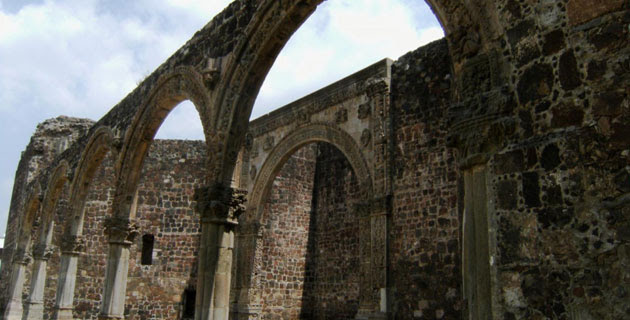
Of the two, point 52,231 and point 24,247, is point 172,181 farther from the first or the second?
point 24,247

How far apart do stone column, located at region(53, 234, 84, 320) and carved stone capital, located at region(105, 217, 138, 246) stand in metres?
2.54

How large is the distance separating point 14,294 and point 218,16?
13.3 m

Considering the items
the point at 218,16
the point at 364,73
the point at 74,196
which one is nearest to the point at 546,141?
the point at 218,16

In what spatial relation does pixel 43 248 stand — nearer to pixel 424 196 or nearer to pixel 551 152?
pixel 424 196

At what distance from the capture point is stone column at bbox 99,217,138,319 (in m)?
10.5

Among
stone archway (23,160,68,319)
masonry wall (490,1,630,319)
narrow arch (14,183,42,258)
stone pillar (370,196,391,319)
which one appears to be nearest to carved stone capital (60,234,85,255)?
stone archway (23,160,68,319)

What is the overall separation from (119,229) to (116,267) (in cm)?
74

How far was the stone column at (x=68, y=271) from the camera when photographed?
12578 millimetres

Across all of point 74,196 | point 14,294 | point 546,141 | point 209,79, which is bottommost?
point 14,294

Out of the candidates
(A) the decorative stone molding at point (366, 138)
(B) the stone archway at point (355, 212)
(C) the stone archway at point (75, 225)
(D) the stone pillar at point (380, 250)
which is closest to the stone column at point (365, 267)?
(B) the stone archway at point (355, 212)

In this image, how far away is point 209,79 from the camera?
8336mm

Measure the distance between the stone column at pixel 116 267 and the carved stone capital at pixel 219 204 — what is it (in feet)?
12.2

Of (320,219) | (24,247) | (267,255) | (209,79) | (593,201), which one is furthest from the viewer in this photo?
(24,247)

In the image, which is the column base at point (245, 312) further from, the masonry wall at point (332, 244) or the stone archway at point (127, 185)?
the stone archway at point (127, 185)
